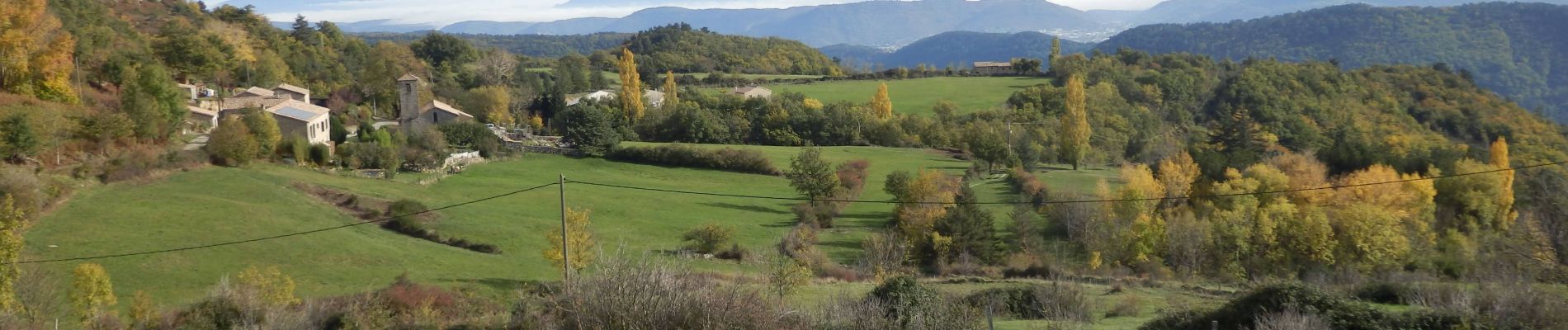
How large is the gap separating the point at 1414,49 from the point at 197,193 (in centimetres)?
10599

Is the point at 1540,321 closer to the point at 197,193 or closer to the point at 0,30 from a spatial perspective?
the point at 197,193

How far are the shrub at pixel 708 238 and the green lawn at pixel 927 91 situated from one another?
41.8 m

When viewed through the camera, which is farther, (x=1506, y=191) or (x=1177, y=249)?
(x=1506, y=191)

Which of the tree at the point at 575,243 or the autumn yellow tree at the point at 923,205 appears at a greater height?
the tree at the point at 575,243

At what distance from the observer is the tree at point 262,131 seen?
35.0 meters

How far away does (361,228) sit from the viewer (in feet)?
87.0

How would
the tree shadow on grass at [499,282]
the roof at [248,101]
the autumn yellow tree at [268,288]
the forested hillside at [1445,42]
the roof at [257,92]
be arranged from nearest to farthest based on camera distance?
the autumn yellow tree at [268,288], the tree shadow on grass at [499,282], the roof at [248,101], the roof at [257,92], the forested hillside at [1445,42]

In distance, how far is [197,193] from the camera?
2728cm

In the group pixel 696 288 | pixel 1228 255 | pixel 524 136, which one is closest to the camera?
pixel 696 288

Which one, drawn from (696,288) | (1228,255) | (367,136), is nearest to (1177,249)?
(1228,255)

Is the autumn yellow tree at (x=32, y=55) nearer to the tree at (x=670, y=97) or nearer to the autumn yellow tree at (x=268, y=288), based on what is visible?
the autumn yellow tree at (x=268, y=288)

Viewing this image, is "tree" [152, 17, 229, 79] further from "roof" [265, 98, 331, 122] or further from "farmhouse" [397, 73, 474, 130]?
"roof" [265, 98, 331, 122]

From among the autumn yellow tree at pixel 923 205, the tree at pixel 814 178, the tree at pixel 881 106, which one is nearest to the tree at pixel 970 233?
the autumn yellow tree at pixel 923 205

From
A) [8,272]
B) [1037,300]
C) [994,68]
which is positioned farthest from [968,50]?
[8,272]
